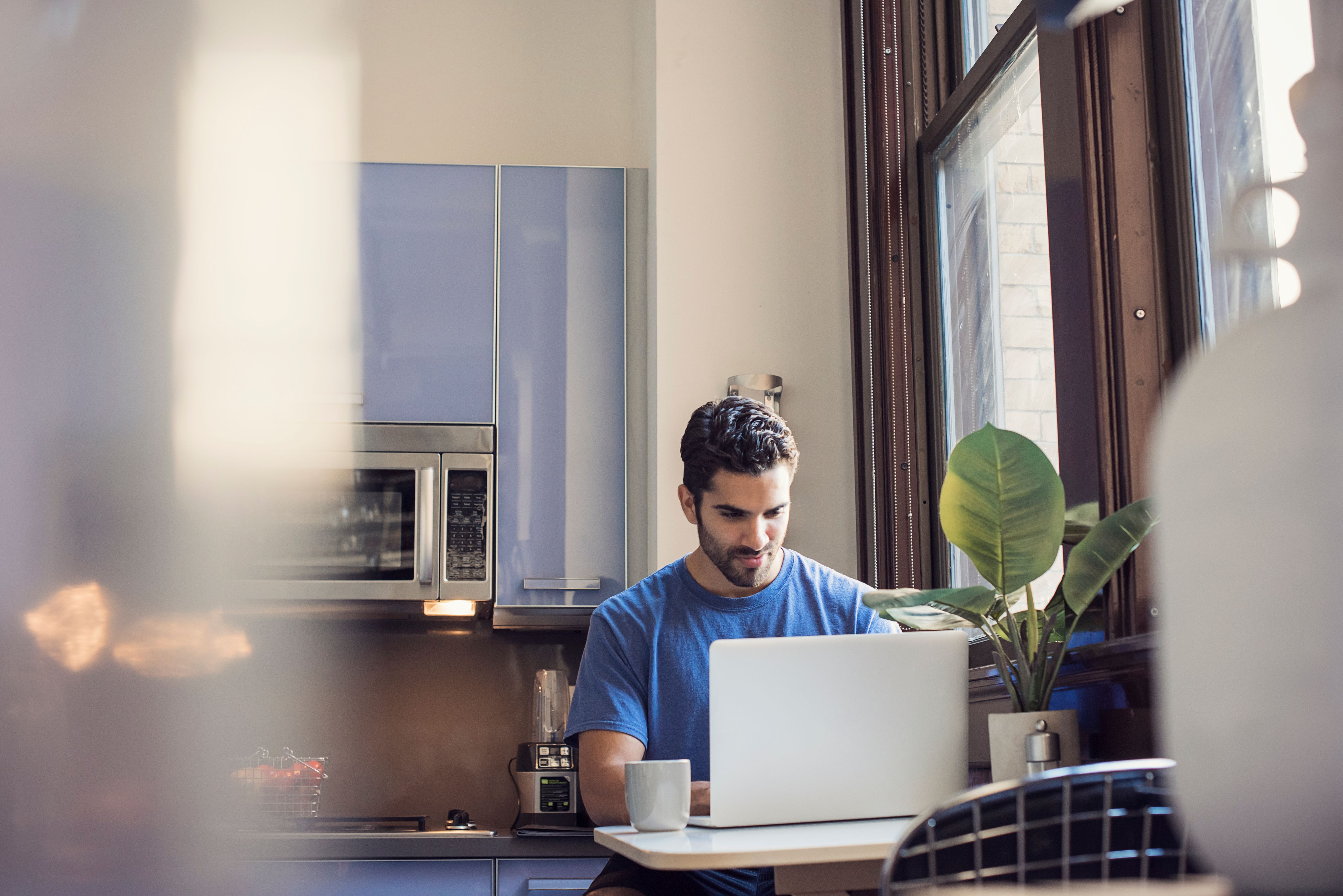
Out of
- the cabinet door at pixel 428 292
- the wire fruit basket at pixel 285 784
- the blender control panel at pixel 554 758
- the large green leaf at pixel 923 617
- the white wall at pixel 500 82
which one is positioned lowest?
the wire fruit basket at pixel 285 784

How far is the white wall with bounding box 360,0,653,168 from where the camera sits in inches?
124

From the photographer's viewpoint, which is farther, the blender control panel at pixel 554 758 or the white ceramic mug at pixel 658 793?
the blender control panel at pixel 554 758

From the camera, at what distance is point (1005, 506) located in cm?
127

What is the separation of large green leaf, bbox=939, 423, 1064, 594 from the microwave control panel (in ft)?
5.10

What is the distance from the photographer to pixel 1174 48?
5.03 ft

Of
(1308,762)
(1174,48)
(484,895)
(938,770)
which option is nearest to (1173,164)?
(1174,48)

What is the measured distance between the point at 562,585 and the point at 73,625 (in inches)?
87.0

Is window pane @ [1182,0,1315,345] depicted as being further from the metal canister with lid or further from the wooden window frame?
the metal canister with lid

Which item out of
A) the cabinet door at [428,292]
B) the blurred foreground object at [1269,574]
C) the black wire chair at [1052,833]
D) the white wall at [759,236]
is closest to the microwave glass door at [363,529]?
the cabinet door at [428,292]

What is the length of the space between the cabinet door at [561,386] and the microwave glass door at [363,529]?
0.18 metres

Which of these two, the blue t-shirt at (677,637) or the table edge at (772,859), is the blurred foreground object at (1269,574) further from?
the blue t-shirt at (677,637)

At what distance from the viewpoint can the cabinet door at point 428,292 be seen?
107 inches

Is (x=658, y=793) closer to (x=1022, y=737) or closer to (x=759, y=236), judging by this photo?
(x=1022, y=737)

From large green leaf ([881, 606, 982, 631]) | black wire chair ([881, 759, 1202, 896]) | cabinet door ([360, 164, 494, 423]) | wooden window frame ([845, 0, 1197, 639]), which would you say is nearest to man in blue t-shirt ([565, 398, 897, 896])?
large green leaf ([881, 606, 982, 631])
